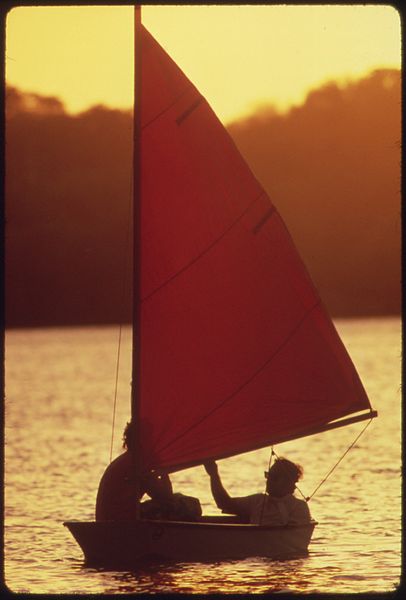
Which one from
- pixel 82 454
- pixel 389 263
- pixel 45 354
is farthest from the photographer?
pixel 45 354

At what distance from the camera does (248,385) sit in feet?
65.4

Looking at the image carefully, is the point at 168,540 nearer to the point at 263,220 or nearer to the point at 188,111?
the point at 263,220

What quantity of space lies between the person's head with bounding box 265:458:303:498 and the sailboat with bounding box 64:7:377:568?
0.46m

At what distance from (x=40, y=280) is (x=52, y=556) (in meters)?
86.9

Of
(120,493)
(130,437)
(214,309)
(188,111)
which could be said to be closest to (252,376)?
(214,309)

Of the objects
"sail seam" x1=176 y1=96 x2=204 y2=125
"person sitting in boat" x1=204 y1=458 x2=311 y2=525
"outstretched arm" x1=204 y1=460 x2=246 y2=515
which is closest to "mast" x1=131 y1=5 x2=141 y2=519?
"sail seam" x1=176 y1=96 x2=204 y2=125

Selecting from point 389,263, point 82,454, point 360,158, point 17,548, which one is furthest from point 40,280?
point 17,548

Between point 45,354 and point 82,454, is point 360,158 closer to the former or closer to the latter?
point 45,354

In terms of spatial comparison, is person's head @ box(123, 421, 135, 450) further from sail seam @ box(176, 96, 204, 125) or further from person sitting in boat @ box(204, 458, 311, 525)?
sail seam @ box(176, 96, 204, 125)

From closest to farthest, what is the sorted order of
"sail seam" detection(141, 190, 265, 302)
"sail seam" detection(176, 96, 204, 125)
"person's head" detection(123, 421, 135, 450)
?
1. "person's head" detection(123, 421, 135, 450)
2. "sail seam" detection(141, 190, 265, 302)
3. "sail seam" detection(176, 96, 204, 125)

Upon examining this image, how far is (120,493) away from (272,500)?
179 centimetres

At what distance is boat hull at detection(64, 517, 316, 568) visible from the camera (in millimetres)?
18703

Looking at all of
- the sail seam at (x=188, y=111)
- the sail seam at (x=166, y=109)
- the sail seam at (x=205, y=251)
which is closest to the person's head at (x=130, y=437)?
A: the sail seam at (x=205, y=251)

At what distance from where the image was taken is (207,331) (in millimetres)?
19891
